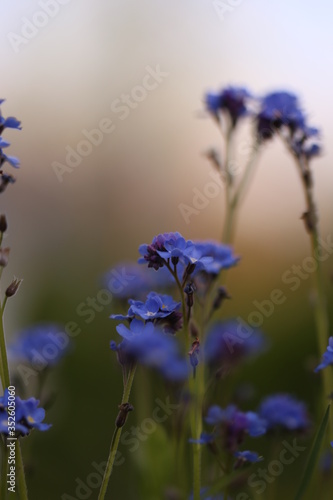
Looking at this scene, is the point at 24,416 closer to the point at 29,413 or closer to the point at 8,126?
the point at 29,413

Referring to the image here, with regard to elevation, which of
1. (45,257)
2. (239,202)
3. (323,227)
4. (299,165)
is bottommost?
(45,257)

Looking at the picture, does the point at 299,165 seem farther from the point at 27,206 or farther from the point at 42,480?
the point at 27,206

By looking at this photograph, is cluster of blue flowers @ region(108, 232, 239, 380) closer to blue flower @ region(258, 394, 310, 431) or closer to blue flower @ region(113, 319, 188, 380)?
blue flower @ region(113, 319, 188, 380)

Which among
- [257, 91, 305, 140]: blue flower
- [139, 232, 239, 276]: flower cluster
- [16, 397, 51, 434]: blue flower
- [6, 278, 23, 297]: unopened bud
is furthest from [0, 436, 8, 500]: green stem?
[257, 91, 305, 140]: blue flower

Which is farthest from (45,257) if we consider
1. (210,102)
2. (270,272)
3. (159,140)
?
(210,102)

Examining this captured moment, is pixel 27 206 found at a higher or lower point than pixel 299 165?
lower

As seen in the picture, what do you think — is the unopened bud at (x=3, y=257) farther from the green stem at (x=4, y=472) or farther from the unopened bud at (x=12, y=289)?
the green stem at (x=4, y=472)

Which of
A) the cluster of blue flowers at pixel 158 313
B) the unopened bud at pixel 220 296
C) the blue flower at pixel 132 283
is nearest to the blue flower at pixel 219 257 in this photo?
the unopened bud at pixel 220 296
